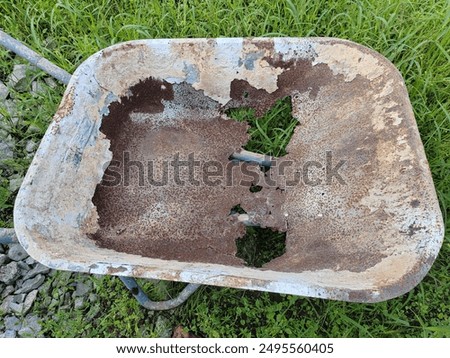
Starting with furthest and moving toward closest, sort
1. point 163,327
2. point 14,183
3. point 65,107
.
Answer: point 14,183 → point 163,327 → point 65,107

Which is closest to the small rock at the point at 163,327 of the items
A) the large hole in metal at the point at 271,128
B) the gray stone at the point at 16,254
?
the gray stone at the point at 16,254

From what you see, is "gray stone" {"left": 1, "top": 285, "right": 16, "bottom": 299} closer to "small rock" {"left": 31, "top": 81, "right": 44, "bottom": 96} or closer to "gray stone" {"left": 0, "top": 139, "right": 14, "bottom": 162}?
"gray stone" {"left": 0, "top": 139, "right": 14, "bottom": 162}

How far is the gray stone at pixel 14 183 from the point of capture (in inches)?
85.3

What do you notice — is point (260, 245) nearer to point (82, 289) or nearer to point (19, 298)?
point (82, 289)

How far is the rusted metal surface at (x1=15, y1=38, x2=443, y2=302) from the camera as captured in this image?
135 centimetres

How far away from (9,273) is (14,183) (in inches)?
19.8

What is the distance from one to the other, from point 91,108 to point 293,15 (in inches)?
49.1

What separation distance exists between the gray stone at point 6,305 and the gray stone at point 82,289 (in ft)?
1.05

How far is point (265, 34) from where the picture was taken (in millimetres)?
2207

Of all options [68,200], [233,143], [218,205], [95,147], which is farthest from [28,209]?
[233,143]

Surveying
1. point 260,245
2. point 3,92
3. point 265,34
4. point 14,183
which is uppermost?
point 265,34

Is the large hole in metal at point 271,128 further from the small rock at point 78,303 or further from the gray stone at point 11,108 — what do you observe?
the gray stone at point 11,108

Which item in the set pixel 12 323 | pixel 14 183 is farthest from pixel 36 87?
pixel 12 323

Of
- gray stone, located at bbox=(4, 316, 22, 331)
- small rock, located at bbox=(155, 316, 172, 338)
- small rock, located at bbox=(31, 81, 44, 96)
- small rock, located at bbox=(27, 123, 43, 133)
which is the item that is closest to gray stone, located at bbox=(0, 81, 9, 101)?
small rock, located at bbox=(31, 81, 44, 96)
